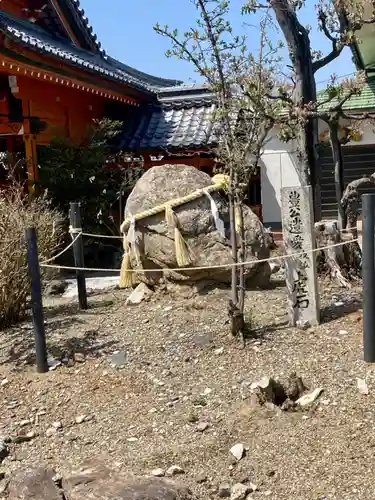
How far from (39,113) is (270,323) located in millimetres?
6486

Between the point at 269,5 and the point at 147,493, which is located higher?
the point at 269,5

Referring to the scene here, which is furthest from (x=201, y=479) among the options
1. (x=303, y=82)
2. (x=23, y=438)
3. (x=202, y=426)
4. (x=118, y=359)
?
(x=303, y=82)

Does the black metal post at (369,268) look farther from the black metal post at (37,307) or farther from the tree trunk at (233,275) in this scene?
the black metal post at (37,307)

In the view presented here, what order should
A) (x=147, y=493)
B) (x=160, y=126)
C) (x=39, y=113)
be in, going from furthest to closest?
(x=160, y=126) → (x=39, y=113) → (x=147, y=493)

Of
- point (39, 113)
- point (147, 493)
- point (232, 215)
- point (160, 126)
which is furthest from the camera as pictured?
point (160, 126)

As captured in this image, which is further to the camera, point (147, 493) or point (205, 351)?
point (205, 351)

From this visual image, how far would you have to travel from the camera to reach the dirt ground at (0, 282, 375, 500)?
3.27 metres

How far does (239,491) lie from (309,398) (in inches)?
37.6

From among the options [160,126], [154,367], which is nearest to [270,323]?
[154,367]

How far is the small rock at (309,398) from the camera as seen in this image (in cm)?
382

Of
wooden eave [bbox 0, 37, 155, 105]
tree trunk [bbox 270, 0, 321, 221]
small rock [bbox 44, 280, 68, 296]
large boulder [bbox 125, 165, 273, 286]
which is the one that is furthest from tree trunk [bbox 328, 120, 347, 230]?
wooden eave [bbox 0, 37, 155, 105]

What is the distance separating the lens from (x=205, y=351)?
4.67m

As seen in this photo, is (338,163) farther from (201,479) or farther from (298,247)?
(201,479)

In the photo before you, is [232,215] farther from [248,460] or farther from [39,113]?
[39,113]
